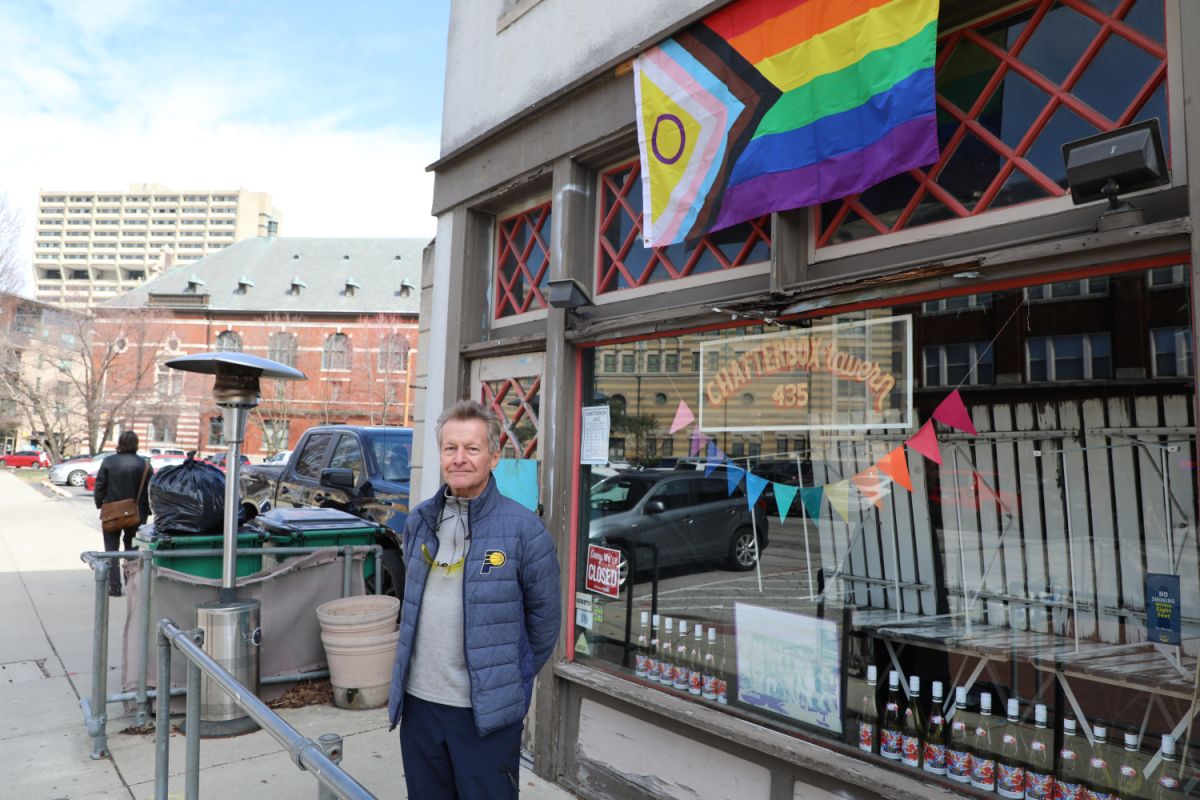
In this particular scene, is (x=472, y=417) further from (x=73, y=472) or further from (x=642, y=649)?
(x=73, y=472)

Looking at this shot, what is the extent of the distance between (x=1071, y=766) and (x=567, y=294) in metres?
3.24

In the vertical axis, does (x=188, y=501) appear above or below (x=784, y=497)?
below

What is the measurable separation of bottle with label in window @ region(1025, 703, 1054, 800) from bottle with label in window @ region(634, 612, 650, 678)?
6.35 ft

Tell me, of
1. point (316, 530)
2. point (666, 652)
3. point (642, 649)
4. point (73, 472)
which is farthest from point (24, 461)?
point (666, 652)

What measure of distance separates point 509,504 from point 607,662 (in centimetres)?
204

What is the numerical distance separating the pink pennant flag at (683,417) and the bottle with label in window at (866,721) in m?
1.52

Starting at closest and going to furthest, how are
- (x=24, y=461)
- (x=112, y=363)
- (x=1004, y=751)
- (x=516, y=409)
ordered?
(x=1004, y=751)
(x=516, y=409)
(x=112, y=363)
(x=24, y=461)

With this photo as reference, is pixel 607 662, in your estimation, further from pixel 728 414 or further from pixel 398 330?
pixel 398 330

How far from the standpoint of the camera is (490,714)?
258cm

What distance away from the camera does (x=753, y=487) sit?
388cm

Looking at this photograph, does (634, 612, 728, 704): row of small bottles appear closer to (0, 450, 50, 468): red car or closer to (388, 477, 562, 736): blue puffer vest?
(388, 477, 562, 736): blue puffer vest

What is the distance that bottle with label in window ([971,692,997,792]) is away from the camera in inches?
116

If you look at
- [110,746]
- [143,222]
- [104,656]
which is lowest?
[110,746]

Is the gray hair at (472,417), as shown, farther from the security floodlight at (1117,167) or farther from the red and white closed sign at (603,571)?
the security floodlight at (1117,167)
